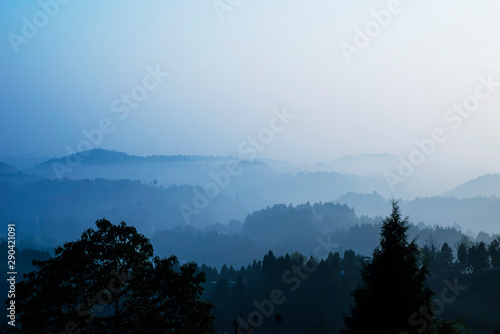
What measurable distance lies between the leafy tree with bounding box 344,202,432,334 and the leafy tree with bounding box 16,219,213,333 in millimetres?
6617

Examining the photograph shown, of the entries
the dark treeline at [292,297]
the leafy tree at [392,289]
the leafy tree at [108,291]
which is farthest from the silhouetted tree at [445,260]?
the leafy tree at [108,291]

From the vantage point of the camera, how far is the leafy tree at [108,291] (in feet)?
56.4

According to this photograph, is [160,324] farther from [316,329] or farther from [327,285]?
[327,285]

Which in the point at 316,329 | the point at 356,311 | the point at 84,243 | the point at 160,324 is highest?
the point at 84,243

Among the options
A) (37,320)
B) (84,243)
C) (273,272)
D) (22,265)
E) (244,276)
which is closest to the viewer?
(37,320)

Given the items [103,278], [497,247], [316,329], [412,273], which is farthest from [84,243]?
[497,247]

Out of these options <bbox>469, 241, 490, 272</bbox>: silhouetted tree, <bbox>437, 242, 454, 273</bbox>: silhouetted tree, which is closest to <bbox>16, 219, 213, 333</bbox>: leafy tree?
<bbox>469, 241, 490, 272</bbox>: silhouetted tree

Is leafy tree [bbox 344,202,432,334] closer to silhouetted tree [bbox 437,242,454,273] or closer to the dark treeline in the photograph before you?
the dark treeline

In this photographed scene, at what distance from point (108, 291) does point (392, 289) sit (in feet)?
36.5

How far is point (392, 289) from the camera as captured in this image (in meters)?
14.5

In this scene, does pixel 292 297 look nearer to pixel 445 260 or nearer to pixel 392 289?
pixel 445 260

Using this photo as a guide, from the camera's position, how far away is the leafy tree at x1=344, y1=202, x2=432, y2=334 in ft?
47.0

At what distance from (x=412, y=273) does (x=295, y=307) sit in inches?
2332

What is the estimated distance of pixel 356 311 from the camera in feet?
50.3
